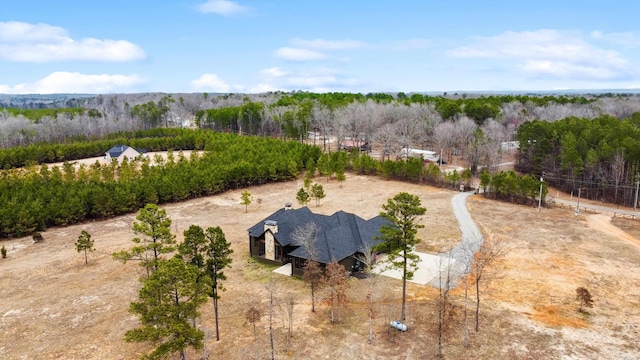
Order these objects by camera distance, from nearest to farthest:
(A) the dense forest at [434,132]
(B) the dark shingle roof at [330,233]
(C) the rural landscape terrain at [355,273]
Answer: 1. (C) the rural landscape terrain at [355,273]
2. (B) the dark shingle roof at [330,233]
3. (A) the dense forest at [434,132]

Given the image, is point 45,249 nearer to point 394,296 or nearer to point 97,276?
point 97,276

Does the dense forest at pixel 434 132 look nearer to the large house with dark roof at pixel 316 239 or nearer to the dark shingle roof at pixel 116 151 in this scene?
the dark shingle roof at pixel 116 151

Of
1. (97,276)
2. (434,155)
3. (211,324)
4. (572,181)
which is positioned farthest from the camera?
(434,155)

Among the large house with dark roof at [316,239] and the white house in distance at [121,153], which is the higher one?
the white house in distance at [121,153]

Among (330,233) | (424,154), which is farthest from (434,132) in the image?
(330,233)

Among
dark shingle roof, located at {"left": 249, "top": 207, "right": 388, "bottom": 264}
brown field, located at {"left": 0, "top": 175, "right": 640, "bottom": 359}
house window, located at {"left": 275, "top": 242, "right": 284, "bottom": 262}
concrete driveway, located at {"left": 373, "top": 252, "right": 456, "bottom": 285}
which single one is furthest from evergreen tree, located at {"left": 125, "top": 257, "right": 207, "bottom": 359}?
house window, located at {"left": 275, "top": 242, "right": 284, "bottom": 262}

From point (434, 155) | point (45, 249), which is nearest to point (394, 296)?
point (45, 249)

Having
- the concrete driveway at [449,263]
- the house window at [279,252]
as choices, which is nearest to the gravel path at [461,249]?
the concrete driveway at [449,263]
